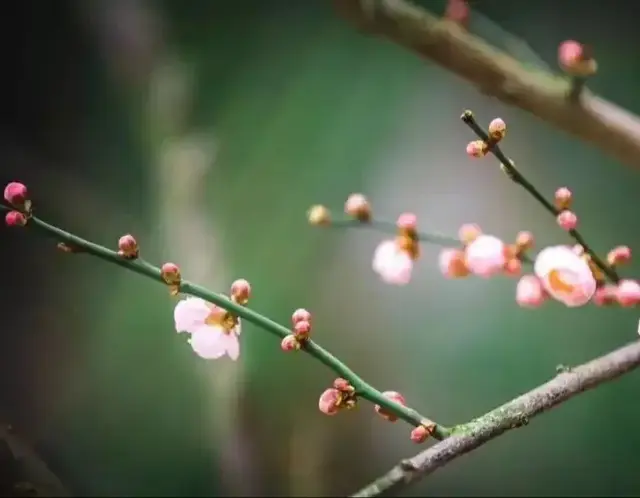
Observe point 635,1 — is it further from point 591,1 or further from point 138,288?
point 138,288

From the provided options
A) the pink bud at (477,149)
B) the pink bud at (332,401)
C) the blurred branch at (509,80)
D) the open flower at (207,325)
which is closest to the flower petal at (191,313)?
the open flower at (207,325)

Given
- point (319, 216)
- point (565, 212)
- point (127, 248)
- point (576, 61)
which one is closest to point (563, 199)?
point (565, 212)

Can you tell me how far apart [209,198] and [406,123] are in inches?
8.6

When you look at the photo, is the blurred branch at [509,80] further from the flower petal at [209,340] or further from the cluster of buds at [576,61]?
the flower petal at [209,340]

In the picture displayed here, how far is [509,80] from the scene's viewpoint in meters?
0.70

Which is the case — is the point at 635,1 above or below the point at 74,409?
above

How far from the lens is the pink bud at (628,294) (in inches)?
24.1

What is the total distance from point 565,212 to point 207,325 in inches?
11.3

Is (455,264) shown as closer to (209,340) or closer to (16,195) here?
(209,340)

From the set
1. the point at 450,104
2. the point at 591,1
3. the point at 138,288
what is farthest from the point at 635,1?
the point at 138,288

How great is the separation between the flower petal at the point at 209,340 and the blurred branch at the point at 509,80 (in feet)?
1.08

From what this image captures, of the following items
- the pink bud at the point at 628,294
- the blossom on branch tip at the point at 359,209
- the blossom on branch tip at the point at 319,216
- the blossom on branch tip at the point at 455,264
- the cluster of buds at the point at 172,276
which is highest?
the blossom on branch tip at the point at 319,216

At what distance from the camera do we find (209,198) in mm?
828

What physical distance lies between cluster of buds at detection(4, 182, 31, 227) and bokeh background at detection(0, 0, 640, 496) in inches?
5.7
